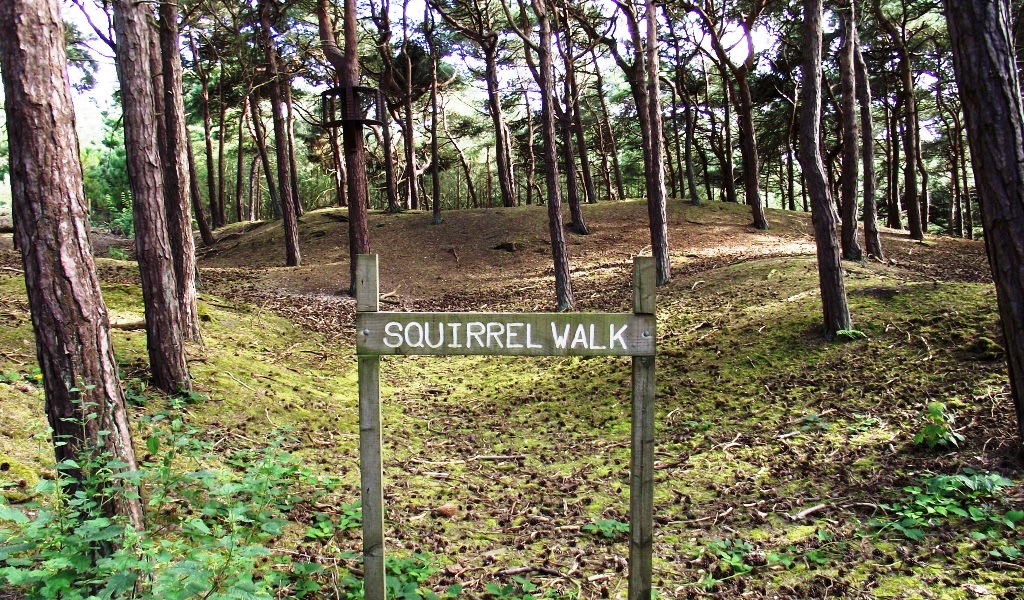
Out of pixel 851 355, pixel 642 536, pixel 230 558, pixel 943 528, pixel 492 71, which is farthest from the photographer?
pixel 492 71

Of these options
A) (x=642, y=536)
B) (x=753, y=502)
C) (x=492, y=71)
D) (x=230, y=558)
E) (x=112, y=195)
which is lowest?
(x=753, y=502)

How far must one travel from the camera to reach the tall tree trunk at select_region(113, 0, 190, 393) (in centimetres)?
620

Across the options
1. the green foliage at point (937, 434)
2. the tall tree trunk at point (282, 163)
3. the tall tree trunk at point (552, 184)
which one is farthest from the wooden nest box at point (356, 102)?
the green foliage at point (937, 434)

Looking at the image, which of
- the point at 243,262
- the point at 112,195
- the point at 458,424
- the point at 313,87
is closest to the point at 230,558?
the point at 458,424

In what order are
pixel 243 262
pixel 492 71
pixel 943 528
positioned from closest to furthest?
pixel 943 528, pixel 243 262, pixel 492 71

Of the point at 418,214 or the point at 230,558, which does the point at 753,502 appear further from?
the point at 418,214

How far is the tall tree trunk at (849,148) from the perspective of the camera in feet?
38.7

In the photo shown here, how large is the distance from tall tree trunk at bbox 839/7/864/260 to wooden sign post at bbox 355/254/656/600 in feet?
33.5

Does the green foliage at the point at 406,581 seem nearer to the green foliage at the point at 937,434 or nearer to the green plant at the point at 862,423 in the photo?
the green foliage at the point at 937,434

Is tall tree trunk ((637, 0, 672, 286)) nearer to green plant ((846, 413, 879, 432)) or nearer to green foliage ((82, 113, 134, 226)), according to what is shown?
green plant ((846, 413, 879, 432))

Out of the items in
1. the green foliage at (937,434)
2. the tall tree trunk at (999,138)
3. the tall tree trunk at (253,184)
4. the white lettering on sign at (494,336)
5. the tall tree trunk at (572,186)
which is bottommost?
the green foliage at (937,434)

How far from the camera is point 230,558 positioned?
8.89 feet

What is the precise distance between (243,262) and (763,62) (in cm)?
2154

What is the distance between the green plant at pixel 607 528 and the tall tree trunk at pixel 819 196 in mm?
4713
